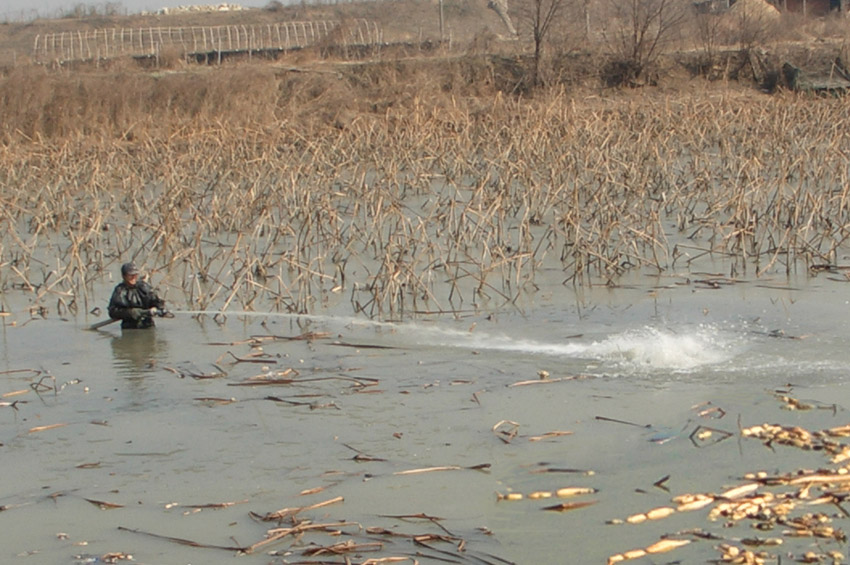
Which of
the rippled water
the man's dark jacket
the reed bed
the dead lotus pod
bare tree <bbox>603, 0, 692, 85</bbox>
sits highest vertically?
bare tree <bbox>603, 0, 692, 85</bbox>

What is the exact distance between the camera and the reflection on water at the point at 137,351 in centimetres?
846

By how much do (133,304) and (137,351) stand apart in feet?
1.54

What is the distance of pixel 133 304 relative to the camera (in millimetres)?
9266

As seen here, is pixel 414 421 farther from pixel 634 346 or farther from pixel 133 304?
pixel 133 304

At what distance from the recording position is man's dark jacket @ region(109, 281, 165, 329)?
30.2ft

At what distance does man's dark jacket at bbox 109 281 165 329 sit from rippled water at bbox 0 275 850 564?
0.49 ft

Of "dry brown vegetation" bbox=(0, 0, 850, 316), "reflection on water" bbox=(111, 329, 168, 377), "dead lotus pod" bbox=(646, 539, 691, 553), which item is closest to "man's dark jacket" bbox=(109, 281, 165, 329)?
"reflection on water" bbox=(111, 329, 168, 377)

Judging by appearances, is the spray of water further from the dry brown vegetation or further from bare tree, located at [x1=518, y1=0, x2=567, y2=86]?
bare tree, located at [x1=518, y1=0, x2=567, y2=86]

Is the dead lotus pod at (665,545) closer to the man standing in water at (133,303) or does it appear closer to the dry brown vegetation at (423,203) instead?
the dry brown vegetation at (423,203)

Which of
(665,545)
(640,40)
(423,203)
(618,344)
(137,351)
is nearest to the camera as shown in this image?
(665,545)

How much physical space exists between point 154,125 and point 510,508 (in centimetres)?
1910

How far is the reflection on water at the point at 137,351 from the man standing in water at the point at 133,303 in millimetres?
103

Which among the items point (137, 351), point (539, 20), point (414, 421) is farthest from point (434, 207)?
point (539, 20)

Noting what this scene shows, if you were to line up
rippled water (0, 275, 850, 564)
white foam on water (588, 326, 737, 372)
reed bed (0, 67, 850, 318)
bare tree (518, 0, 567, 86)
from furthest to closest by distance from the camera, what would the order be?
bare tree (518, 0, 567, 86), reed bed (0, 67, 850, 318), white foam on water (588, 326, 737, 372), rippled water (0, 275, 850, 564)
